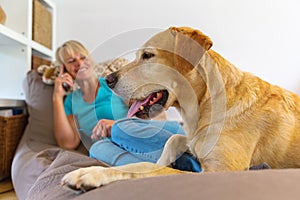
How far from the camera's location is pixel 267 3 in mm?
2168

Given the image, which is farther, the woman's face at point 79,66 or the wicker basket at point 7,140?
the woman's face at point 79,66

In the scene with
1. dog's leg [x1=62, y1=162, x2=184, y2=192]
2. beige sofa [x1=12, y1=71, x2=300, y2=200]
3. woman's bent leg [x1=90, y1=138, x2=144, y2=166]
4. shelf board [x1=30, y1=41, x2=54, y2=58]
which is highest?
shelf board [x1=30, y1=41, x2=54, y2=58]

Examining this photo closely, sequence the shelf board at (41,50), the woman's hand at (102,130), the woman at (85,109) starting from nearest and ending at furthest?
the woman at (85,109)
the woman's hand at (102,130)
the shelf board at (41,50)

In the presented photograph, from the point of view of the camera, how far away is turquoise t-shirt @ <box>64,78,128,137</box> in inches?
67.0

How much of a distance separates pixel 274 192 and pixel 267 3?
6.64 feet

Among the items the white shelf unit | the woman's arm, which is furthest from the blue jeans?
the white shelf unit

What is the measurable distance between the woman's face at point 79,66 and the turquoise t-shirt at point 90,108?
0.35 feet

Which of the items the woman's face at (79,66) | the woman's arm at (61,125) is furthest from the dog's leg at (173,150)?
the woman's face at (79,66)

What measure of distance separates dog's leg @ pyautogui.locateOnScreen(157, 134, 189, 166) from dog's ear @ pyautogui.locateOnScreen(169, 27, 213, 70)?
25 cm

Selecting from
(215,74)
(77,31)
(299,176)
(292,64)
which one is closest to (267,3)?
(292,64)

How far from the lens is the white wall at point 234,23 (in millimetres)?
2174

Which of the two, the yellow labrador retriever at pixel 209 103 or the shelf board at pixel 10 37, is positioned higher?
the shelf board at pixel 10 37

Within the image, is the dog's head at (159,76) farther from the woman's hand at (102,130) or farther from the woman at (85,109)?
the woman's hand at (102,130)

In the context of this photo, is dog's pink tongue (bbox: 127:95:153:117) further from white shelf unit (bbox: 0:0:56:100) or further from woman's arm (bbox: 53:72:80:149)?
white shelf unit (bbox: 0:0:56:100)
